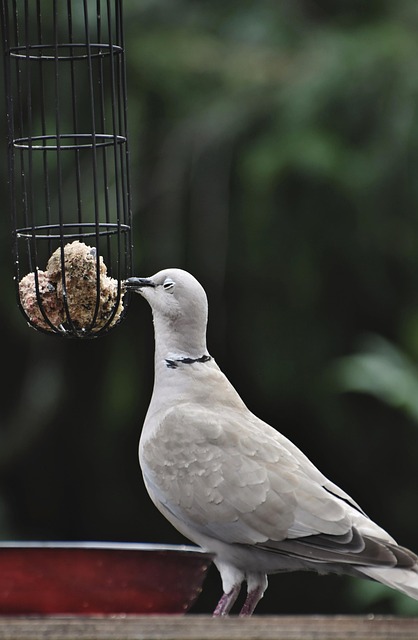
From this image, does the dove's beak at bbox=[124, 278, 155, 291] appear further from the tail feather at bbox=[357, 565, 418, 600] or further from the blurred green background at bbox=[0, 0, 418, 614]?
the blurred green background at bbox=[0, 0, 418, 614]

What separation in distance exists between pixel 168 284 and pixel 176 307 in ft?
0.26

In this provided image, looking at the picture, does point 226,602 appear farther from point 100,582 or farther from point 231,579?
point 100,582

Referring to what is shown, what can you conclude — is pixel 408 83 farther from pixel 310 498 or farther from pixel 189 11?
pixel 310 498

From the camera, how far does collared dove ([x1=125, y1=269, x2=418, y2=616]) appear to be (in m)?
3.63

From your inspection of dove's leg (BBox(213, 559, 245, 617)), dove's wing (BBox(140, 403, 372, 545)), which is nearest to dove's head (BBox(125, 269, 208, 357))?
dove's wing (BBox(140, 403, 372, 545))

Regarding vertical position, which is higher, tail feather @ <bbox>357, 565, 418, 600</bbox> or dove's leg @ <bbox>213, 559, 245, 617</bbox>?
tail feather @ <bbox>357, 565, 418, 600</bbox>

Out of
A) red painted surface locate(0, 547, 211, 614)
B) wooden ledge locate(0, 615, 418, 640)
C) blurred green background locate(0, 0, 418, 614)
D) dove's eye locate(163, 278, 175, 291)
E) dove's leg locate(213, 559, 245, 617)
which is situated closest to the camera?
wooden ledge locate(0, 615, 418, 640)

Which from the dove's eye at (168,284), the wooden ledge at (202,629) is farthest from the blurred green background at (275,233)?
the wooden ledge at (202,629)

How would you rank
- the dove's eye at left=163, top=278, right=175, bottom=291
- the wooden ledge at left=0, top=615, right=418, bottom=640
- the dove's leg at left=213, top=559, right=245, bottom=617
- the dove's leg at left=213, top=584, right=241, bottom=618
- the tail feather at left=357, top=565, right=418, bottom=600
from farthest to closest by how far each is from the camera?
the dove's eye at left=163, top=278, right=175, bottom=291 → the dove's leg at left=213, top=559, right=245, bottom=617 → the dove's leg at left=213, top=584, right=241, bottom=618 → the tail feather at left=357, top=565, right=418, bottom=600 → the wooden ledge at left=0, top=615, right=418, bottom=640

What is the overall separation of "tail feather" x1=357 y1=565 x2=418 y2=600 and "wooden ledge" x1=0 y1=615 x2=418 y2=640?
1.55 m

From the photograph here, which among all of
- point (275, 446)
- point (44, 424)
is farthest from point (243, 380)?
point (275, 446)

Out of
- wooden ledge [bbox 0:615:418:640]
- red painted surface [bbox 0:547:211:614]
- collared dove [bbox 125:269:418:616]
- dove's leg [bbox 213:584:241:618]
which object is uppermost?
wooden ledge [bbox 0:615:418:640]

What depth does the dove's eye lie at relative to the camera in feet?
12.8

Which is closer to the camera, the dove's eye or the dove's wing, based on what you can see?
the dove's wing
